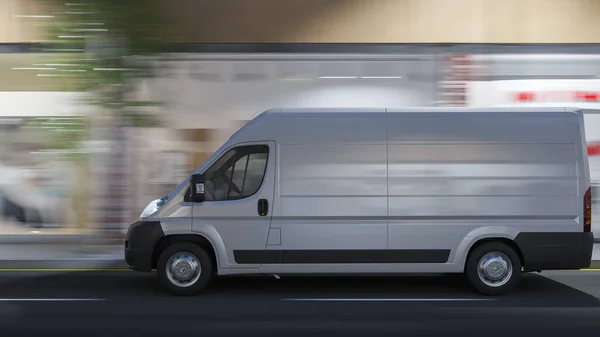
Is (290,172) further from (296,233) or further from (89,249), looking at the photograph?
(89,249)

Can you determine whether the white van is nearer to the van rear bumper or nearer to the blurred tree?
the van rear bumper

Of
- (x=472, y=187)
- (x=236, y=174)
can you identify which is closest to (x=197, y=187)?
(x=236, y=174)

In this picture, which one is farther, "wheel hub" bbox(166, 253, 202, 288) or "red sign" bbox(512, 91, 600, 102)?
"red sign" bbox(512, 91, 600, 102)

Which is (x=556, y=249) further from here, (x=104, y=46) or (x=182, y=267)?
(x=104, y=46)

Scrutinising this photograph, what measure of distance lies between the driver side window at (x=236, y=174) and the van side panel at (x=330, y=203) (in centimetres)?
22

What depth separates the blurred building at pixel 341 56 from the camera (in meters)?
13.2

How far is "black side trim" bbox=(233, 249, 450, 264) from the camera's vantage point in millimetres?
8555

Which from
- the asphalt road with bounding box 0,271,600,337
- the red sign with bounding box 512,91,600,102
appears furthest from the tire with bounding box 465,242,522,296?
the red sign with bounding box 512,91,600,102

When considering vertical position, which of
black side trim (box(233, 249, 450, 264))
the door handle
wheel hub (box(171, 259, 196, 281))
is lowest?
wheel hub (box(171, 259, 196, 281))

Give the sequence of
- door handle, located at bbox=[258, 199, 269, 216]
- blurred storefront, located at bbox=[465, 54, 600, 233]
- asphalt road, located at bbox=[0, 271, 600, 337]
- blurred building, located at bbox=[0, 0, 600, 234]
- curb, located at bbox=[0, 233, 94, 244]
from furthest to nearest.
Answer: curb, located at bbox=[0, 233, 94, 244] < blurred building, located at bbox=[0, 0, 600, 234] < blurred storefront, located at bbox=[465, 54, 600, 233] < door handle, located at bbox=[258, 199, 269, 216] < asphalt road, located at bbox=[0, 271, 600, 337]

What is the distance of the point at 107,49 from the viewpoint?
901cm

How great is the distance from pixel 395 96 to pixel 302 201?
529 cm

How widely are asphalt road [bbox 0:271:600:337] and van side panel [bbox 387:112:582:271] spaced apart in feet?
2.36

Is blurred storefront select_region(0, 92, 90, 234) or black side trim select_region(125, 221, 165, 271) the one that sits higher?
blurred storefront select_region(0, 92, 90, 234)
